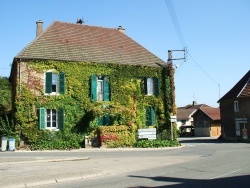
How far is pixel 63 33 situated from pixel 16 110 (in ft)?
28.6

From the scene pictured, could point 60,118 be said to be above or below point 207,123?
above

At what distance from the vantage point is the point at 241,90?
4331cm

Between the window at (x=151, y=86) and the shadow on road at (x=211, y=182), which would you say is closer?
the shadow on road at (x=211, y=182)

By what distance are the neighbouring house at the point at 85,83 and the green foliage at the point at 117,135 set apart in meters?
0.63

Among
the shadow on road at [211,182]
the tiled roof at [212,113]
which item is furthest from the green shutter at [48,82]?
the tiled roof at [212,113]

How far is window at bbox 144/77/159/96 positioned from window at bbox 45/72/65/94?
7616mm

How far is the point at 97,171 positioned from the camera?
14195mm

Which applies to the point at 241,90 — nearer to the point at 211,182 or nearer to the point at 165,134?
the point at 165,134

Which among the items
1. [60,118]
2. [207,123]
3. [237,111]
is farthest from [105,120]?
[207,123]

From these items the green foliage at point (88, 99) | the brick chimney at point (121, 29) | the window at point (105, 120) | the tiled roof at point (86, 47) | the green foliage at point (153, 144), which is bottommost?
the green foliage at point (153, 144)

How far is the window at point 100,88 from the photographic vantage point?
3007 cm

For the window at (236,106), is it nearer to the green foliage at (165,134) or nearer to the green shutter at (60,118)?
Answer: the green foliage at (165,134)

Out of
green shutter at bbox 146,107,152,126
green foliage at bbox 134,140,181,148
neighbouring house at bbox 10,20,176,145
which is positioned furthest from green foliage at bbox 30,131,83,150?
green shutter at bbox 146,107,152,126

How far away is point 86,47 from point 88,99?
5.19 m
